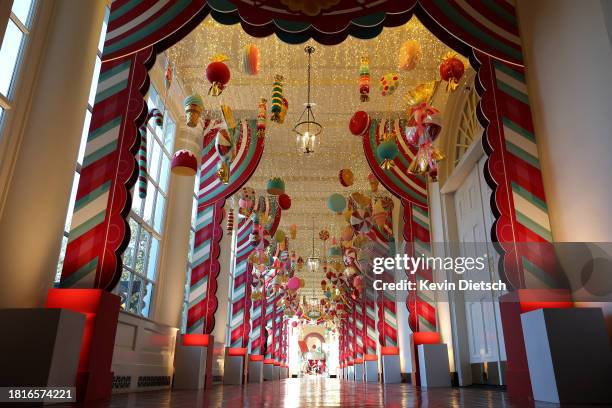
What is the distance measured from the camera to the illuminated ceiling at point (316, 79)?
6.23 metres

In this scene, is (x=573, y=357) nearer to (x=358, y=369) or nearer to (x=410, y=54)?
(x=410, y=54)

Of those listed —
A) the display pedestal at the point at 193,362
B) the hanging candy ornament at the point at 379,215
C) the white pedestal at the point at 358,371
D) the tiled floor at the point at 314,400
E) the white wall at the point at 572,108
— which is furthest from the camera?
the white pedestal at the point at 358,371

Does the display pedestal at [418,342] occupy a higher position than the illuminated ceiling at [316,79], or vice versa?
the illuminated ceiling at [316,79]

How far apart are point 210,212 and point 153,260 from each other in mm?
1592

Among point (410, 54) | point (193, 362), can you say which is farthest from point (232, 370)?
point (410, 54)

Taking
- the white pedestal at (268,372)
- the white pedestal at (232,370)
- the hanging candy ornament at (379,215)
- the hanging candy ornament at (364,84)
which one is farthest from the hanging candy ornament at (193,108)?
the white pedestal at (268,372)

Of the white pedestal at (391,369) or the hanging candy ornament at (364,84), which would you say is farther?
the white pedestal at (391,369)

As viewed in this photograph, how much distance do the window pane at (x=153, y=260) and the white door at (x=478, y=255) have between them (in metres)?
5.10

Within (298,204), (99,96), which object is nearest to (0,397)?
(99,96)

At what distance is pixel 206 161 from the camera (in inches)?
325

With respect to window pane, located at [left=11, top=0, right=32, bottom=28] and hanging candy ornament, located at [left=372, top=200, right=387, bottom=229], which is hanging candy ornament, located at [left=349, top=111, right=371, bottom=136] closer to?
hanging candy ornament, located at [left=372, top=200, right=387, bottom=229]

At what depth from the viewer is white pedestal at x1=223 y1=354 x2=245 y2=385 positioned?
33.0 feet

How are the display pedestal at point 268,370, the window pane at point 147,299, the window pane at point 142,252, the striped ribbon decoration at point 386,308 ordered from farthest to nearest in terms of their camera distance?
the display pedestal at point 268,370
the striped ribbon decoration at point 386,308
the window pane at point 147,299
the window pane at point 142,252

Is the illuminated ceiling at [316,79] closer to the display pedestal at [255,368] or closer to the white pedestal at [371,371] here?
the display pedestal at [255,368]
